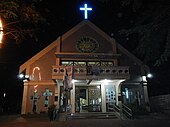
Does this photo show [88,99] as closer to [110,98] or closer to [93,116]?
[110,98]

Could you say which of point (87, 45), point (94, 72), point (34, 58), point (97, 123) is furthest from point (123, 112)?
point (34, 58)

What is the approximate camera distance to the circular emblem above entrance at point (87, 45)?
18984 mm

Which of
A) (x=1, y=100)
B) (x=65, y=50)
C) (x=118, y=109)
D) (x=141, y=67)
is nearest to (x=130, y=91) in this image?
(x=141, y=67)

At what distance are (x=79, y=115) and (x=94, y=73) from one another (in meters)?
4.04

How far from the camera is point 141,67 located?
766 inches

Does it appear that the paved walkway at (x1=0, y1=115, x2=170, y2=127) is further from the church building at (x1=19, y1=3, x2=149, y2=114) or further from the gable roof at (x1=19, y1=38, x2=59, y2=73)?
the gable roof at (x1=19, y1=38, x2=59, y2=73)

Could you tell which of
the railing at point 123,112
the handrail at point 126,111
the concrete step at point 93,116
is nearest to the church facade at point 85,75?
the railing at point 123,112

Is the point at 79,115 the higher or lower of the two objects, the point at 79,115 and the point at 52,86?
the lower

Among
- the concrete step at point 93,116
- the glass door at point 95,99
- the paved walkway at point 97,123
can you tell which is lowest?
the paved walkway at point 97,123

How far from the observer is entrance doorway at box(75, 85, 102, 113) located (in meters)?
17.4

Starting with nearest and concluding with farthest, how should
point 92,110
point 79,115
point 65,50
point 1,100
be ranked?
1. point 79,115
2. point 92,110
3. point 65,50
4. point 1,100

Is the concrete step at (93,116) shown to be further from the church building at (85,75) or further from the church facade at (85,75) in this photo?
the church facade at (85,75)

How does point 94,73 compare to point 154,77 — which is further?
point 154,77

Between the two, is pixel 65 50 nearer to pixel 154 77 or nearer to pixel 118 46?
pixel 118 46
